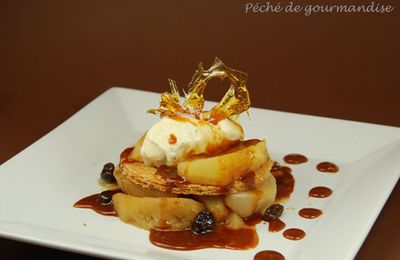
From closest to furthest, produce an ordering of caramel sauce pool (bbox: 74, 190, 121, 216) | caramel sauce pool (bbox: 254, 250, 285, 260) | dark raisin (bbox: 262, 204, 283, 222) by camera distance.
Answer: caramel sauce pool (bbox: 254, 250, 285, 260)
dark raisin (bbox: 262, 204, 283, 222)
caramel sauce pool (bbox: 74, 190, 121, 216)

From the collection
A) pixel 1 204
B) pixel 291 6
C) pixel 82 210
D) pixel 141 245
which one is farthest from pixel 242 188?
pixel 291 6

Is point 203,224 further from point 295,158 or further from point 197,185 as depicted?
point 295,158

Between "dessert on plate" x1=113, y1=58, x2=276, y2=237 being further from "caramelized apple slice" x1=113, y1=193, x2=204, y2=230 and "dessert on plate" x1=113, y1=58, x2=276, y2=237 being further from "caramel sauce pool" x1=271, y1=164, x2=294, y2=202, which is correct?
"caramel sauce pool" x1=271, y1=164, x2=294, y2=202

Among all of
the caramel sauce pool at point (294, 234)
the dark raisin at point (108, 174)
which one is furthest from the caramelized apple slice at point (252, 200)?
the dark raisin at point (108, 174)

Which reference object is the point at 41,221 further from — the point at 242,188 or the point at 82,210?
the point at 242,188

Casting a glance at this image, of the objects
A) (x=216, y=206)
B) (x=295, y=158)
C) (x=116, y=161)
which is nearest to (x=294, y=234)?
(x=216, y=206)

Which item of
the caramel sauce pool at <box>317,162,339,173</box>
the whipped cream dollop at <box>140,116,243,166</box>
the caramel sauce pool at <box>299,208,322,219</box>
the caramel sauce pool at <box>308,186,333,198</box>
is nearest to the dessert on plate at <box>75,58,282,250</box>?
the whipped cream dollop at <box>140,116,243,166</box>
